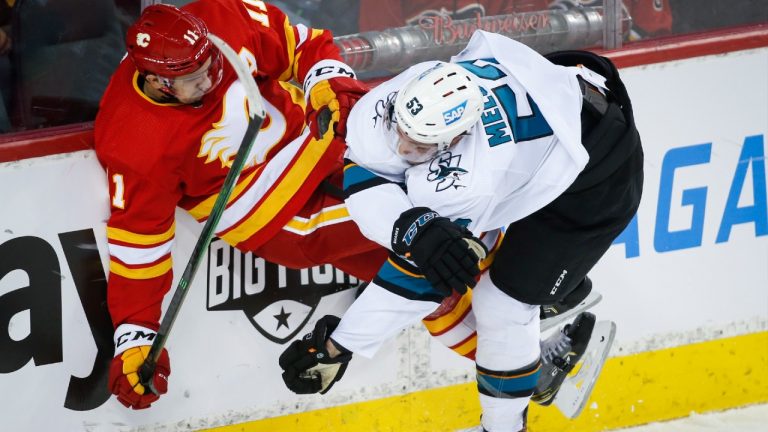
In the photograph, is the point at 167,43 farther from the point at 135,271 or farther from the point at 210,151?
the point at 135,271

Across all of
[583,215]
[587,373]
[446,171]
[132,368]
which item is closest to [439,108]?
[446,171]

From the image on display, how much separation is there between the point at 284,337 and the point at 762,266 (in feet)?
5.27

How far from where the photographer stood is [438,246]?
87.0 inches

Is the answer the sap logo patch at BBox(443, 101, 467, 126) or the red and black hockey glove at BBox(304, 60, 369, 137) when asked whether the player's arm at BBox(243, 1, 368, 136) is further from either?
the sap logo patch at BBox(443, 101, 467, 126)

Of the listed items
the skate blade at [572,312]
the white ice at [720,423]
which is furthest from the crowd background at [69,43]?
the white ice at [720,423]

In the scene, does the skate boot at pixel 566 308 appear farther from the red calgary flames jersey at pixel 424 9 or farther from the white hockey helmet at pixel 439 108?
the white hockey helmet at pixel 439 108

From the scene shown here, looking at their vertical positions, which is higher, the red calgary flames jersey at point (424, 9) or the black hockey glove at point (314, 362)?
the red calgary flames jersey at point (424, 9)

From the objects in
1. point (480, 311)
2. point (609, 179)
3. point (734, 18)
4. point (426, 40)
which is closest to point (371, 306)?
point (480, 311)

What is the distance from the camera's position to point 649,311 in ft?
11.4

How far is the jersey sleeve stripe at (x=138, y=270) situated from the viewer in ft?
8.80

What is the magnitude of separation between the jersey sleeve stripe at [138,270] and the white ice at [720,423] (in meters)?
1.66

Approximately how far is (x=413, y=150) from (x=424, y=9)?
94 cm

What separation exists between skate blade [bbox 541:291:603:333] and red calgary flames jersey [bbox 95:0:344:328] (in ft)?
2.48

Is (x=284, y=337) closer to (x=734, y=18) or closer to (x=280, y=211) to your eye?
(x=280, y=211)
